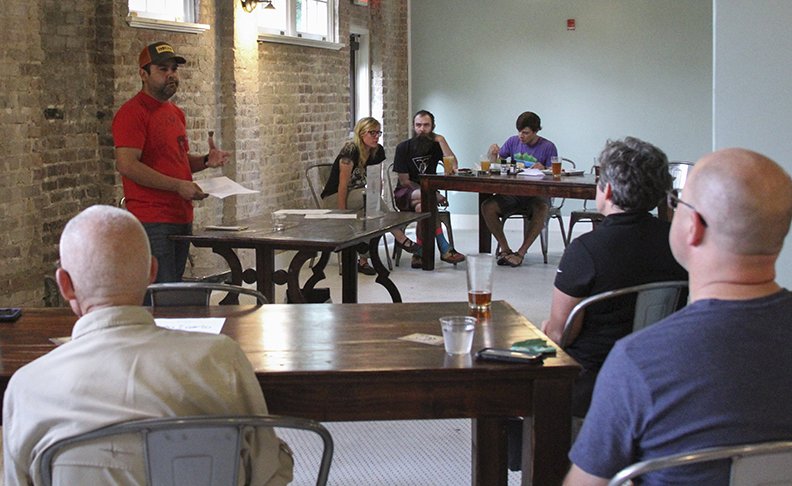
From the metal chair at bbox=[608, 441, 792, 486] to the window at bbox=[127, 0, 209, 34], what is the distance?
5640 mm

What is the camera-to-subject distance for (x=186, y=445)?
6.24 ft

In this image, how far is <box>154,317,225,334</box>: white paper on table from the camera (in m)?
2.87

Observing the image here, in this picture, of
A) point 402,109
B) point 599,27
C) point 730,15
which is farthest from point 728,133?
point 402,109

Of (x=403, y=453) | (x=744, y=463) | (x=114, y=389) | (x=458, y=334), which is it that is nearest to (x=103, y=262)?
(x=114, y=389)

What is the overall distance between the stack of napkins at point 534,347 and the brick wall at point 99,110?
12.9ft

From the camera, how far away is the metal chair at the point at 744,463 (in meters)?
1.67

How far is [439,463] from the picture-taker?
411cm

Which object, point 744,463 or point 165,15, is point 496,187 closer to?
point 165,15

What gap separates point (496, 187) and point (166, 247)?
12.5 feet

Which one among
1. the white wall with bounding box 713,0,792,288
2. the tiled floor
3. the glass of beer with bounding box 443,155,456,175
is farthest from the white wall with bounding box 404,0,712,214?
the tiled floor

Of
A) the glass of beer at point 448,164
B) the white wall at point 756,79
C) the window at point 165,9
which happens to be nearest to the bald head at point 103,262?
the white wall at point 756,79

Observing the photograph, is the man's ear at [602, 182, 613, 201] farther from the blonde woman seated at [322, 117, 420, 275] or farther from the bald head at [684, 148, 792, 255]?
the blonde woman seated at [322, 117, 420, 275]

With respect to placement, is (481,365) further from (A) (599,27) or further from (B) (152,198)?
(A) (599,27)

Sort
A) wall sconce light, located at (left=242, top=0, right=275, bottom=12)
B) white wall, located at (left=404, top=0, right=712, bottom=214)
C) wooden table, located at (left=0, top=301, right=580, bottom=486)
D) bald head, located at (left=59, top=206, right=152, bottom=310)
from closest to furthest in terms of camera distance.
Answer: bald head, located at (left=59, top=206, right=152, bottom=310) < wooden table, located at (left=0, top=301, right=580, bottom=486) < wall sconce light, located at (left=242, top=0, right=275, bottom=12) < white wall, located at (left=404, top=0, right=712, bottom=214)
